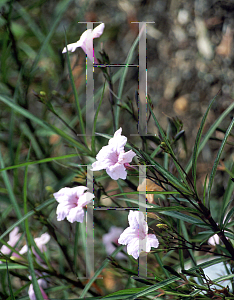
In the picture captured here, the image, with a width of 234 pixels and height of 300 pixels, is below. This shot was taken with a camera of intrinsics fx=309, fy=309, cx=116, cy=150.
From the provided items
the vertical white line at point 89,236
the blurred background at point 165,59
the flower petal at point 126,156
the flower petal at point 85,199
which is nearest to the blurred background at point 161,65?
the blurred background at point 165,59

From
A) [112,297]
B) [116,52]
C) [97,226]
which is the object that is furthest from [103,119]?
[112,297]

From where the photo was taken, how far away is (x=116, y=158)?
522mm

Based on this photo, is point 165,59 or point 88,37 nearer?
point 88,37

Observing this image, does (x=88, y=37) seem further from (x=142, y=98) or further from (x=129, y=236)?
(x=129, y=236)

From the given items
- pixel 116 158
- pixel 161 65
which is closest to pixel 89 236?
pixel 116 158

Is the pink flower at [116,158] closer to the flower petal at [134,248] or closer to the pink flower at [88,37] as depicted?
the flower petal at [134,248]

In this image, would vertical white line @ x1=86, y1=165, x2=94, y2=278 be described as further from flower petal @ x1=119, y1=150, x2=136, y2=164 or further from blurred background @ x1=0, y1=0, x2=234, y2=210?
blurred background @ x1=0, y1=0, x2=234, y2=210

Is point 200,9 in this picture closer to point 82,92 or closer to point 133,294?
point 82,92

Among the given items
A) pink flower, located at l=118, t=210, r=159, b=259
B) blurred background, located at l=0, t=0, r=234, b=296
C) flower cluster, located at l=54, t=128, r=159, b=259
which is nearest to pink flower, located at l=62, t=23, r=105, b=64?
flower cluster, located at l=54, t=128, r=159, b=259

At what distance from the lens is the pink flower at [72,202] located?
1.87ft

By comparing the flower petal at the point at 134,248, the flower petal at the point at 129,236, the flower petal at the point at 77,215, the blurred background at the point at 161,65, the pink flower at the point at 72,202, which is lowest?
the flower petal at the point at 134,248

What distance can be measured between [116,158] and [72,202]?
0.15m

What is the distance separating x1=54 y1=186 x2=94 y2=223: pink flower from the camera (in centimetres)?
57

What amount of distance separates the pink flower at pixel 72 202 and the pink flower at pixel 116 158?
0.30 ft
